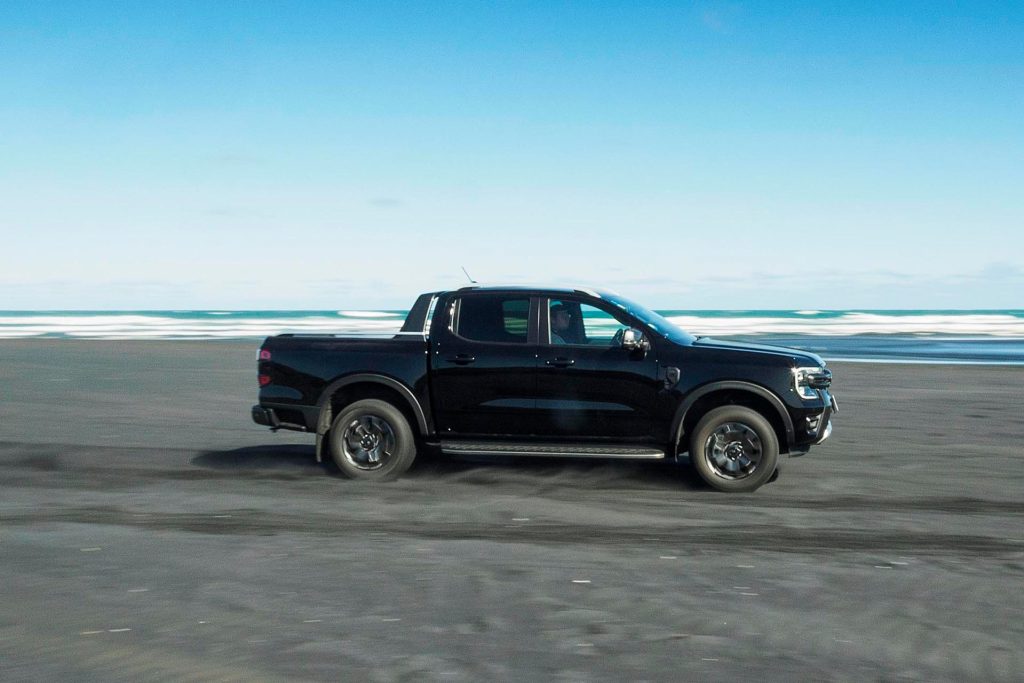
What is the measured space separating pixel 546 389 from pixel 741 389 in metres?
1.76

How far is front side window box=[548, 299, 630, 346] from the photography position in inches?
378

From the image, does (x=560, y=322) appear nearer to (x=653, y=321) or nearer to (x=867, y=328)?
(x=653, y=321)

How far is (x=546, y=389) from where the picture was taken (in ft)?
Answer: 31.0

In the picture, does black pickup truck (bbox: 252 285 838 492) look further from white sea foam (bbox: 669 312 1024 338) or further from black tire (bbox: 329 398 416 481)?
white sea foam (bbox: 669 312 1024 338)

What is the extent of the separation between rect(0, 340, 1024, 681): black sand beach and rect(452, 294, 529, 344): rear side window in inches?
53.8

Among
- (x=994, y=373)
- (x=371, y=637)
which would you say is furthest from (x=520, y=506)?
(x=994, y=373)

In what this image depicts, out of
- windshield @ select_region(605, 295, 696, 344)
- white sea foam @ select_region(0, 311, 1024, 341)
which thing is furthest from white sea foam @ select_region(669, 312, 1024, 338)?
windshield @ select_region(605, 295, 696, 344)

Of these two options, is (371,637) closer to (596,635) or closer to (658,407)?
(596,635)

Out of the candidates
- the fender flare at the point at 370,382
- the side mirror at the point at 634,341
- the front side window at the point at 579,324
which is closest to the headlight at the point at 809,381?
the side mirror at the point at 634,341

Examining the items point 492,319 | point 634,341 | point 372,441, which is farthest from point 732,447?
point 372,441

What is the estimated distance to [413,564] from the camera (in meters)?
6.38

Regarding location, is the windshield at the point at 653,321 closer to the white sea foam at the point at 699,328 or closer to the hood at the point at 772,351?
the hood at the point at 772,351

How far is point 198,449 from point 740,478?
6060mm

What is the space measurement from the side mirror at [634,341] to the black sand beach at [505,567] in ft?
4.18
